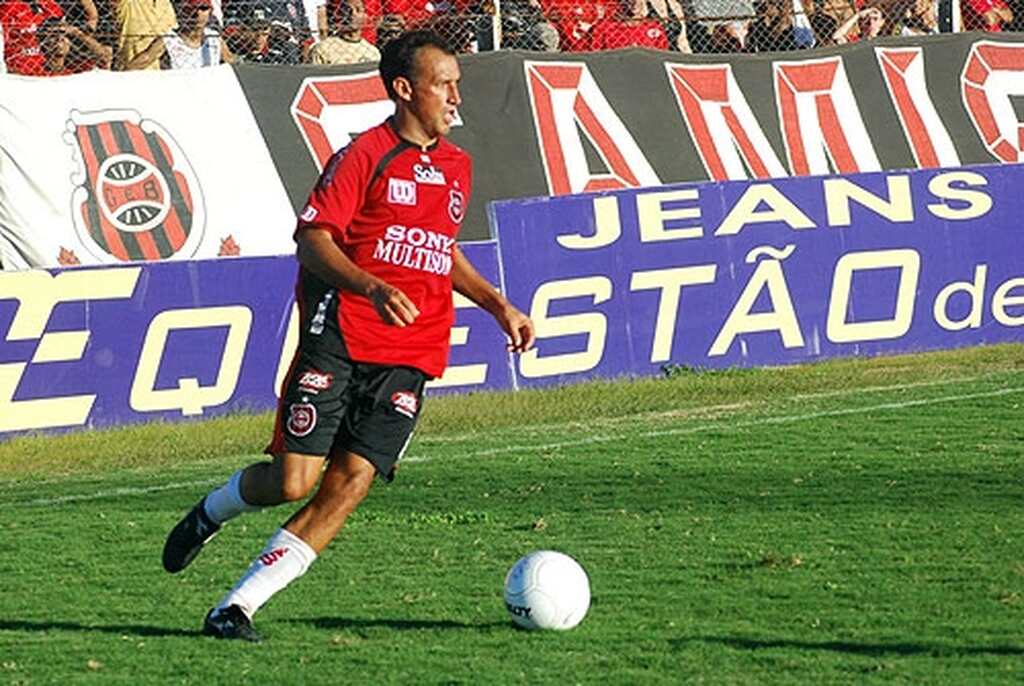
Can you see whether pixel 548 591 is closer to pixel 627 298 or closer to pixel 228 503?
pixel 228 503

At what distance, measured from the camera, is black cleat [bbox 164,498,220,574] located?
732cm

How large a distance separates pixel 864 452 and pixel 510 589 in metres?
4.76

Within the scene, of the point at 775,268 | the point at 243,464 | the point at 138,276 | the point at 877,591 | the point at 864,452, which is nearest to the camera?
the point at 877,591

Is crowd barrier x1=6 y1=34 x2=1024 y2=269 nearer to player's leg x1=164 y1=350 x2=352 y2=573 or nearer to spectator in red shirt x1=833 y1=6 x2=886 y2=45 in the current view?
spectator in red shirt x1=833 y1=6 x2=886 y2=45

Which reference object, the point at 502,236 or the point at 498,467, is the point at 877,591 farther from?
the point at 502,236

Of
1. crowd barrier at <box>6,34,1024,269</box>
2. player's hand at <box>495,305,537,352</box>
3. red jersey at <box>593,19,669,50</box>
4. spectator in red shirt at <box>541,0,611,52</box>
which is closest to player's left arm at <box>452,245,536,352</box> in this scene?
player's hand at <box>495,305,537,352</box>

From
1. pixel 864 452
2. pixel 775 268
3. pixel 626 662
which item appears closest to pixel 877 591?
pixel 626 662

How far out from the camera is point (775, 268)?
15938 millimetres

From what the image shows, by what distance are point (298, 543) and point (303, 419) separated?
41 centimetres

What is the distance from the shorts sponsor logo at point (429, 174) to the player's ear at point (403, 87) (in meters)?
0.23

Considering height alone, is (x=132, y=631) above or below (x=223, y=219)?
above

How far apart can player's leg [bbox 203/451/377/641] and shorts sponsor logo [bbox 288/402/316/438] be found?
18 centimetres

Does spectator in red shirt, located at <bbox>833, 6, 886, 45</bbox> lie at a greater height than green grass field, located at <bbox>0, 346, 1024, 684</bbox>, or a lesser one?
lesser

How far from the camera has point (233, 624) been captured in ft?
23.1
